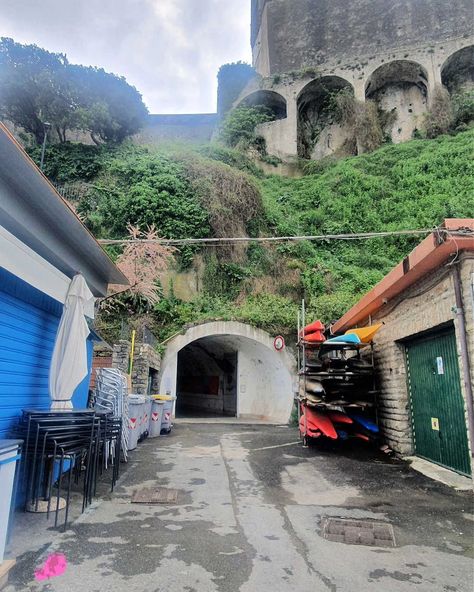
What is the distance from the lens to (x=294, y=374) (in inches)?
527

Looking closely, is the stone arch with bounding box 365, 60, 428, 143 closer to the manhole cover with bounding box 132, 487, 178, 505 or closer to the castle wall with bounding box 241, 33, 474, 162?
the castle wall with bounding box 241, 33, 474, 162

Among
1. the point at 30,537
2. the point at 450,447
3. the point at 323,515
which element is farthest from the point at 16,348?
the point at 450,447

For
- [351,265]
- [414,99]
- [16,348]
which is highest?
[414,99]

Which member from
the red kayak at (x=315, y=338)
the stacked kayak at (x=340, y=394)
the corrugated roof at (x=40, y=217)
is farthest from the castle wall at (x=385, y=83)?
the corrugated roof at (x=40, y=217)

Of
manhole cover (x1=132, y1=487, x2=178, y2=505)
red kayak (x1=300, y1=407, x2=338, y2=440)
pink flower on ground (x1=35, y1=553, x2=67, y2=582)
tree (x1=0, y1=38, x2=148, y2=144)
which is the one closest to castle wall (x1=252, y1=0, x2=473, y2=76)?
tree (x1=0, y1=38, x2=148, y2=144)

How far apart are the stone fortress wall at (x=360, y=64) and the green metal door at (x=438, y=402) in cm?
2452

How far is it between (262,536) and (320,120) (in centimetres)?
3214

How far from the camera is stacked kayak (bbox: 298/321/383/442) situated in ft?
25.1

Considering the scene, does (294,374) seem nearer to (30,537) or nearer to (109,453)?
(109,453)

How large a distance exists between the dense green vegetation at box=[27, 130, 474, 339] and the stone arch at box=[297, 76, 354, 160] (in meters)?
4.32

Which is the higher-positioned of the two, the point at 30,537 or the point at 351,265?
the point at 351,265

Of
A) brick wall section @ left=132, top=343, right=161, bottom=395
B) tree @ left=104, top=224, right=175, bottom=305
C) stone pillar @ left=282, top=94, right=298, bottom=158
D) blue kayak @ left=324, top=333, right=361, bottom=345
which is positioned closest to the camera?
blue kayak @ left=324, top=333, right=361, bottom=345

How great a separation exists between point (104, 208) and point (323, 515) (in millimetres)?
17147

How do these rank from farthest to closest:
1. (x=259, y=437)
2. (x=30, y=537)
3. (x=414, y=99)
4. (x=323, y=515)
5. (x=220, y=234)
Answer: (x=414, y=99)
(x=220, y=234)
(x=259, y=437)
(x=323, y=515)
(x=30, y=537)
